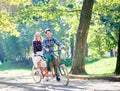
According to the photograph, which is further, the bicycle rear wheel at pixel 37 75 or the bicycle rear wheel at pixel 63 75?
the bicycle rear wheel at pixel 37 75

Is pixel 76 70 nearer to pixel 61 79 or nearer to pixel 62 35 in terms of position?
pixel 61 79

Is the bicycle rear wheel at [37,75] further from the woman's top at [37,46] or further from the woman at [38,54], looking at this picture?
the woman's top at [37,46]

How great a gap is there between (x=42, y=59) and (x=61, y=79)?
1420mm

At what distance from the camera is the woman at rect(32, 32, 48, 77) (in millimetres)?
15164

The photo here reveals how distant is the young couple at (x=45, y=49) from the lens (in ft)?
47.8

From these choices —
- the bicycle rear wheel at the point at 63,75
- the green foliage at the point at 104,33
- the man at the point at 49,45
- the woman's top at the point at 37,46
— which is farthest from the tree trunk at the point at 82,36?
the green foliage at the point at 104,33

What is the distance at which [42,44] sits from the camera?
14.7 metres

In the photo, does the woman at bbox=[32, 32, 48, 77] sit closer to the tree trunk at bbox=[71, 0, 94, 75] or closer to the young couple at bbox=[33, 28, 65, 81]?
the young couple at bbox=[33, 28, 65, 81]

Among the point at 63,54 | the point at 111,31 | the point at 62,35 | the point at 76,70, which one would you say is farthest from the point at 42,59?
A: the point at 63,54

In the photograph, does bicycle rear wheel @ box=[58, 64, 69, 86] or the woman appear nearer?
bicycle rear wheel @ box=[58, 64, 69, 86]

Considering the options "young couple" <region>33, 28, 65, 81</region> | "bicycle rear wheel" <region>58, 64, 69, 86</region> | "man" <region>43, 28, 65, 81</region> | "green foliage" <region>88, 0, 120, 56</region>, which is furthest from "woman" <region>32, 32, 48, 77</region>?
"green foliage" <region>88, 0, 120, 56</region>

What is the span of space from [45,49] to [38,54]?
77 cm

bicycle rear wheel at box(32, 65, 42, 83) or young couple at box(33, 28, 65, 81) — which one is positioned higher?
young couple at box(33, 28, 65, 81)

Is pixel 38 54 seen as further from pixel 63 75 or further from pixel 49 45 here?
pixel 63 75
